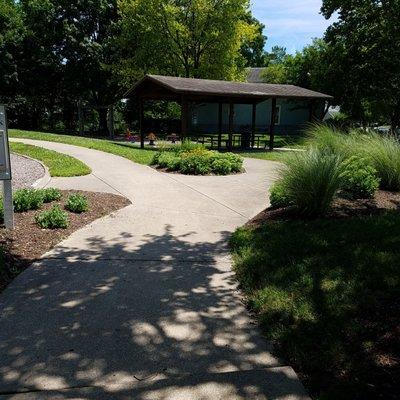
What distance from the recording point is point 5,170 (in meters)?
5.80

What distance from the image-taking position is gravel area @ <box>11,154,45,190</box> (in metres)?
10.2

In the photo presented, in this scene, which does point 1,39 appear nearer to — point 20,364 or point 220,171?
point 220,171

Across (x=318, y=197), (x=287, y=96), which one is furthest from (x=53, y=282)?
(x=287, y=96)

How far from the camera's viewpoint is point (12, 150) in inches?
628

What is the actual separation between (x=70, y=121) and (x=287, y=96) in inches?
961

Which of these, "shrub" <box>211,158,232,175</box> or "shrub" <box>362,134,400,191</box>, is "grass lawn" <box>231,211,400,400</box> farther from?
"shrub" <box>211,158,232,175</box>

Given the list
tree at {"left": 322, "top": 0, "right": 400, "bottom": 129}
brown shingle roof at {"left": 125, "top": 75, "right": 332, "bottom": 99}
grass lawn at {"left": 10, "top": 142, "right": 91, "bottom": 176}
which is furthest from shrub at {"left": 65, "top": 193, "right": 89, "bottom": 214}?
tree at {"left": 322, "top": 0, "right": 400, "bottom": 129}

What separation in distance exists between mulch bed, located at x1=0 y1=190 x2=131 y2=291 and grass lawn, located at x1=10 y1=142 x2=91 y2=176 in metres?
3.61

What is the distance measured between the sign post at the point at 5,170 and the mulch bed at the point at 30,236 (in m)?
0.19

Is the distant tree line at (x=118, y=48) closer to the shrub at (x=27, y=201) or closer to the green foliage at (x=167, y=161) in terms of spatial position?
the green foliage at (x=167, y=161)

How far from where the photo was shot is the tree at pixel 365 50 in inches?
870

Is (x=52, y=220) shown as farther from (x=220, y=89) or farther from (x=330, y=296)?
(x=220, y=89)

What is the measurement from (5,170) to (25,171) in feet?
21.0

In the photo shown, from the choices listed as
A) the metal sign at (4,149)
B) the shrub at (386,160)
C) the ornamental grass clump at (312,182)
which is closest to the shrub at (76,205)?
the metal sign at (4,149)
